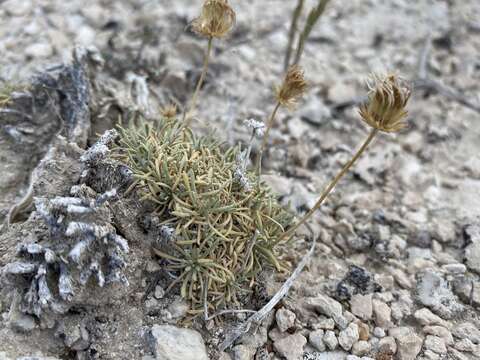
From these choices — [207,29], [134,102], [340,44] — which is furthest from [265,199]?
[340,44]

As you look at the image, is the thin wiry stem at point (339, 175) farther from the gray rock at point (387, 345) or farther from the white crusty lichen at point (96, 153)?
the white crusty lichen at point (96, 153)

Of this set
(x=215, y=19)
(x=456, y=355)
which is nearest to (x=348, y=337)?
(x=456, y=355)

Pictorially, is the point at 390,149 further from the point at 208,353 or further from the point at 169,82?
the point at 208,353

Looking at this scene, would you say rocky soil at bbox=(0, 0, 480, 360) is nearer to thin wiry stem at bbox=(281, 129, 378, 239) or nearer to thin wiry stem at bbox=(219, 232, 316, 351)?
thin wiry stem at bbox=(219, 232, 316, 351)

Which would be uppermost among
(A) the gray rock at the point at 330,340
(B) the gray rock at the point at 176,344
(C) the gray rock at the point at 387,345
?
(C) the gray rock at the point at 387,345

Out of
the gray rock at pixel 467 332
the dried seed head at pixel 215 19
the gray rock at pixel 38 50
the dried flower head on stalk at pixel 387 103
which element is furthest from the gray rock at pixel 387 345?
the gray rock at pixel 38 50
